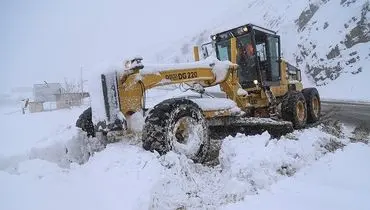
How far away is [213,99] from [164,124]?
1975 millimetres

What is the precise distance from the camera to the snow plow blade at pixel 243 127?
25.6ft

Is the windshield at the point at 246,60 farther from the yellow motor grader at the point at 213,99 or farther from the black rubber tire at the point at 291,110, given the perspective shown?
the black rubber tire at the point at 291,110

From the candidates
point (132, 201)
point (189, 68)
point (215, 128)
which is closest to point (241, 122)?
point (215, 128)

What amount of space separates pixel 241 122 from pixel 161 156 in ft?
9.54

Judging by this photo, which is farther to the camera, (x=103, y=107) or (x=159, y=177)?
(x=103, y=107)

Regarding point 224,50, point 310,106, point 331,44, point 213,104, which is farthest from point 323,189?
point 331,44

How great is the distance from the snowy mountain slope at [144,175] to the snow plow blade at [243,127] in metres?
1.25

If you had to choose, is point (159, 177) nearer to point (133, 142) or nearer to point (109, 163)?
point (109, 163)

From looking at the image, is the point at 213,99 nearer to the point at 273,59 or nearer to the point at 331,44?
the point at 273,59

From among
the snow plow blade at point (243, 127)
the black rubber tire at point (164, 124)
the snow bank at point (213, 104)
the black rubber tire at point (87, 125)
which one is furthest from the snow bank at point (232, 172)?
the black rubber tire at point (87, 125)

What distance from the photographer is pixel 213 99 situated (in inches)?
301

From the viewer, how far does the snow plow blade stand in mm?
7793

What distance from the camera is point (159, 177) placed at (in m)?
4.76

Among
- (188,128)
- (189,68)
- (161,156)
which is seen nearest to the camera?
(161,156)
